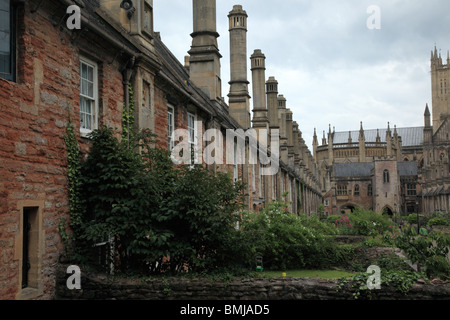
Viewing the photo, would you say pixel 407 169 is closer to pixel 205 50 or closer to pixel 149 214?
pixel 205 50

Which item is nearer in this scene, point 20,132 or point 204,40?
point 20,132

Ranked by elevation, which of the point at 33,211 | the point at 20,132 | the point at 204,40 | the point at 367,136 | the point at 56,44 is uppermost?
the point at 367,136

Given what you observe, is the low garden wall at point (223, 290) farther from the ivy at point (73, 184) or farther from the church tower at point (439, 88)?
the church tower at point (439, 88)

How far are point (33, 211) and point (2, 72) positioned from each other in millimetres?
2350

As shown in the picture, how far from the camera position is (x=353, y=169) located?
97.4m

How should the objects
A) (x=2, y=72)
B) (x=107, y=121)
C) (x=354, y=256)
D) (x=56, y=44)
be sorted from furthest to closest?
1. (x=354, y=256)
2. (x=107, y=121)
3. (x=56, y=44)
4. (x=2, y=72)

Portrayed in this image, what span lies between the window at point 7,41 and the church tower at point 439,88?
418ft

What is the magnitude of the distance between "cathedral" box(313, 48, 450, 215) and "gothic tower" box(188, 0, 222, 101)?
199ft

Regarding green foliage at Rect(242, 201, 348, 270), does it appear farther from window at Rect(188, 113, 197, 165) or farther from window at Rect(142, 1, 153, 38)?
window at Rect(142, 1, 153, 38)

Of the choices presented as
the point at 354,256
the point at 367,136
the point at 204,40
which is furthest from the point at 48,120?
the point at 367,136

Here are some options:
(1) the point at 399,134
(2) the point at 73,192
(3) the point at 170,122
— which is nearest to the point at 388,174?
(1) the point at 399,134

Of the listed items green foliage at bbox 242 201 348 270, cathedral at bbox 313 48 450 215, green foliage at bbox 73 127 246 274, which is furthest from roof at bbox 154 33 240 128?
cathedral at bbox 313 48 450 215

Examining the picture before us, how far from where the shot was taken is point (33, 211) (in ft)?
26.0
